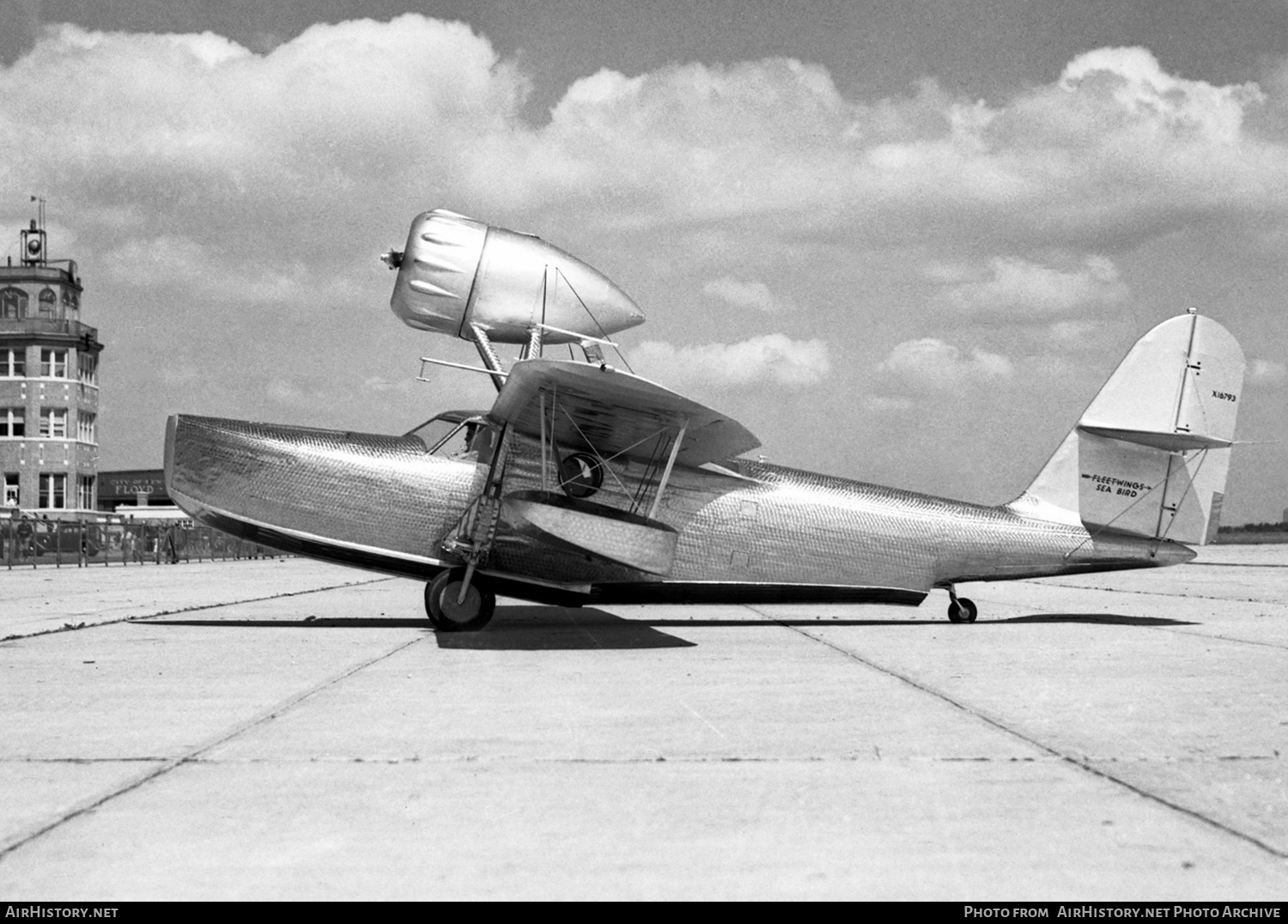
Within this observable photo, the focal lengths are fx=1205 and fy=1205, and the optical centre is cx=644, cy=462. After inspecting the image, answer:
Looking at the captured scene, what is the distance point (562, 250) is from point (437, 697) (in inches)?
249

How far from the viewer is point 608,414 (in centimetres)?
1113

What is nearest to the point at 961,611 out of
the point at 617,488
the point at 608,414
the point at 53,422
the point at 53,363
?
the point at 617,488

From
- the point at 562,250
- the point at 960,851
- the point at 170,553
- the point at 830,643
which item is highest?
the point at 562,250

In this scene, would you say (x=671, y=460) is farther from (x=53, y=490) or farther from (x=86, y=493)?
(x=86, y=493)

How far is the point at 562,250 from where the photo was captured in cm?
1220

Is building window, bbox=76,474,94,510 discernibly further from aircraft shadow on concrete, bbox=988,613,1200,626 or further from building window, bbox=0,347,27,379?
aircraft shadow on concrete, bbox=988,613,1200,626

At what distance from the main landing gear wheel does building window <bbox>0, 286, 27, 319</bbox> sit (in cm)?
6978

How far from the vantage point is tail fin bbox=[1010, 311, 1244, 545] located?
1281 centimetres

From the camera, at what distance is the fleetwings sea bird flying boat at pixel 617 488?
11.4 m

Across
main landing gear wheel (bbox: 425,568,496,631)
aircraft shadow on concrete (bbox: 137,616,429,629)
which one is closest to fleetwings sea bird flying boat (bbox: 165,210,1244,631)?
main landing gear wheel (bbox: 425,568,496,631)

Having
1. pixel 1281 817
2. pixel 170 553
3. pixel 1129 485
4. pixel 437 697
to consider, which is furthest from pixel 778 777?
pixel 170 553

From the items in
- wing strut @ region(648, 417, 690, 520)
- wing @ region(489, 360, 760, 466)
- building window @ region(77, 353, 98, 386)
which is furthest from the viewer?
building window @ region(77, 353, 98, 386)

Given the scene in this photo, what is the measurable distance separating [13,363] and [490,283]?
67951 mm

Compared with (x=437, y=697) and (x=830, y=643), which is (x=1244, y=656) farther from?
(x=437, y=697)
